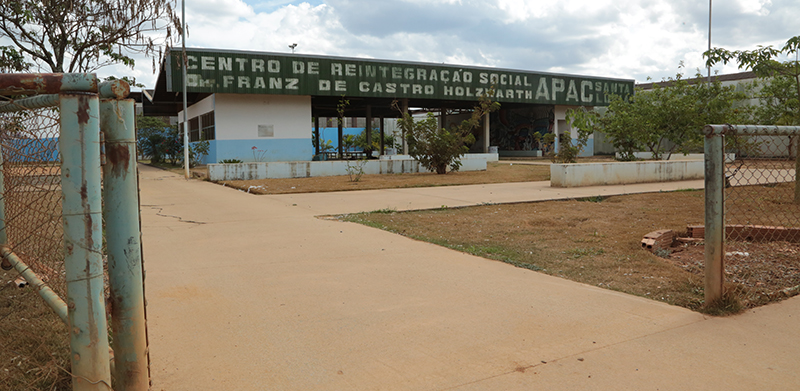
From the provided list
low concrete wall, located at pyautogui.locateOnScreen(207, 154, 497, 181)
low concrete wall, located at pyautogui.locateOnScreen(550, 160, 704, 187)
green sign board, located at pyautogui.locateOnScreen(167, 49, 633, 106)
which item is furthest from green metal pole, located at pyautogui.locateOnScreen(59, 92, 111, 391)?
green sign board, located at pyautogui.locateOnScreen(167, 49, 633, 106)

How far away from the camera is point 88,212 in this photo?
A: 218 centimetres

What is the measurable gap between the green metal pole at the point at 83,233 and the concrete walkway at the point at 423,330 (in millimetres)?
808

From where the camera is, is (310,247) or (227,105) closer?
(310,247)

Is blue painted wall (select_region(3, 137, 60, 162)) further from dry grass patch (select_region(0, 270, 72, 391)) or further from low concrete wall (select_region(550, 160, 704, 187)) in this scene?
low concrete wall (select_region(550, 160, 704, 187))

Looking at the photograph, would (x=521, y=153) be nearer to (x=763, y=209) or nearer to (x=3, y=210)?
(x=763, y=209)

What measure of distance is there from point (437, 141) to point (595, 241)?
14.7 meters

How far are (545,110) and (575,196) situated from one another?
3244 centimetres

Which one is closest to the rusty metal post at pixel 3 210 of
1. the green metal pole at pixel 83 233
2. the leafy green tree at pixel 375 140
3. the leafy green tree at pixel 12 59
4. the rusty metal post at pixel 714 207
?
the green metal pole at pixel 83 233

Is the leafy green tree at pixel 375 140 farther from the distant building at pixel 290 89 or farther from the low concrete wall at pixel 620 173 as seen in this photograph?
the low concrete wall at pixel 620 173

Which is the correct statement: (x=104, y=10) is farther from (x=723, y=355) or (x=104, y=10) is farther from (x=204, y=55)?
(x=723, y=355)

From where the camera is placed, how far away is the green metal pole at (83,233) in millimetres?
2145

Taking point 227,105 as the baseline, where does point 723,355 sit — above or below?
below

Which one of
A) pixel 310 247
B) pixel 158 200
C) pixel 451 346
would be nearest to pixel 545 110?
pixel 158 200

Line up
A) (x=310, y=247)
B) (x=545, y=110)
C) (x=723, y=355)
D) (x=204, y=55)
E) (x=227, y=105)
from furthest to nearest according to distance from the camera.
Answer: (x=545, y=110) → (x=227, y=105) → (x=204, y=55) → (x=310, y=247) → (x=723, y=355)
